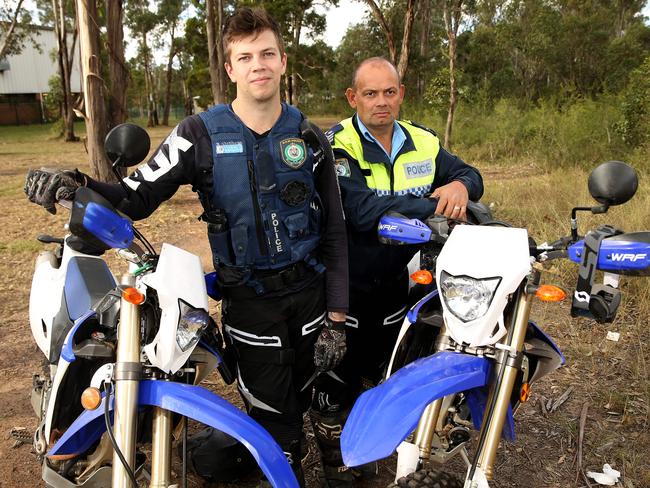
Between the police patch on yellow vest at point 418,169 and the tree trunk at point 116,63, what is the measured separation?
20.5 ft

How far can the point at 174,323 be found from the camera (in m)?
1.60

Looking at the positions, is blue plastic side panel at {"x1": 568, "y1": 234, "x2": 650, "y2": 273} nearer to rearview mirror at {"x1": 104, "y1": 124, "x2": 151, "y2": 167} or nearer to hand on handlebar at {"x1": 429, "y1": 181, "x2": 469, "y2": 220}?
hand on handlebar at {"x1": 429, "y1": 181, "x2": 469, "y2": 220}

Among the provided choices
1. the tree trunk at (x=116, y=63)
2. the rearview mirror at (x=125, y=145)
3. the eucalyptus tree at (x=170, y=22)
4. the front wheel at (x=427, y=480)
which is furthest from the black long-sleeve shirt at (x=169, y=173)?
the eucalyptus tree at (x=170, y=22)

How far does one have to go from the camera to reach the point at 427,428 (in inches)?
65.8

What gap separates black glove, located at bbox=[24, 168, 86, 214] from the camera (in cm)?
158

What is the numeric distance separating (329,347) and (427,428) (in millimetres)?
633

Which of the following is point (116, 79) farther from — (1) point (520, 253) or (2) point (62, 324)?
(1) point (520, 253)

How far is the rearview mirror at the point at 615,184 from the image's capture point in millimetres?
1655

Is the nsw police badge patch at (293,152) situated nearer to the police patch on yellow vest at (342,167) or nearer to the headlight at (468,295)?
the police patch on yellow vest at (342,167)

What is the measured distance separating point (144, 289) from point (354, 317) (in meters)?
1.24

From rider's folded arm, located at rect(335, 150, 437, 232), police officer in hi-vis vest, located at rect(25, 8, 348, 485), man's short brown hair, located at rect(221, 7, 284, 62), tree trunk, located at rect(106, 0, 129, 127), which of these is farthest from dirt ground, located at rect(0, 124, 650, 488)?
tree trunk, located at rect(106, 0, 129, 127)

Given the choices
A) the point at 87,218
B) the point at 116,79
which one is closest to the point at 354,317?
the point at 87,218

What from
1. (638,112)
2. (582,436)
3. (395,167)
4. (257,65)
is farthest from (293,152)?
(638,112)

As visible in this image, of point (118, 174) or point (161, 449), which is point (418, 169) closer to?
point (118, 174)
